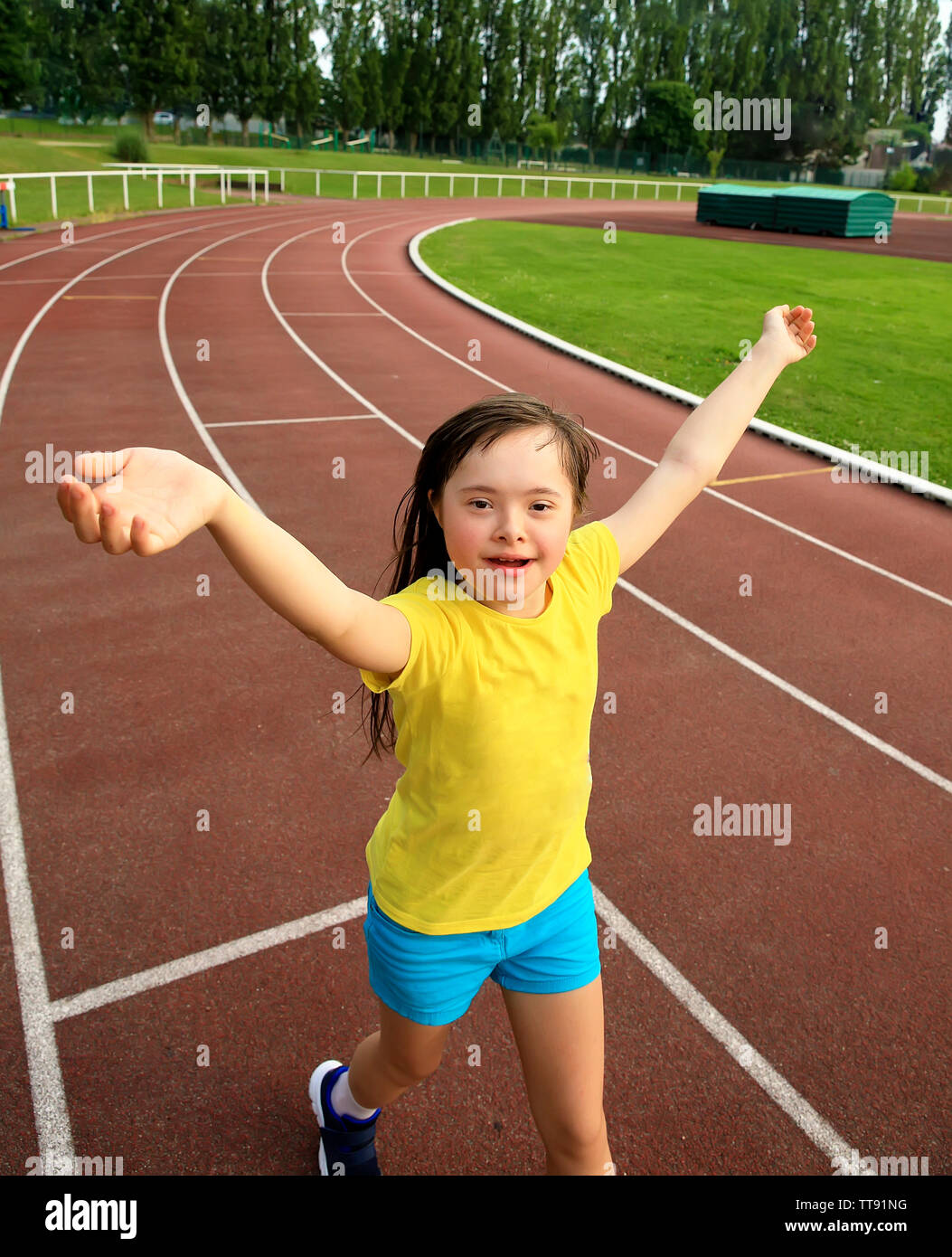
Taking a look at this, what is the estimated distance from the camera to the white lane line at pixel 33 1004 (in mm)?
3361

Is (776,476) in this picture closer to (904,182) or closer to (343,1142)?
(343,1142)

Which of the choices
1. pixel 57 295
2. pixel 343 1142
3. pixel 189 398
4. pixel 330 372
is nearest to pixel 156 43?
pixel 57 295

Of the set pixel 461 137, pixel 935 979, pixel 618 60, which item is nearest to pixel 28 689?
pixel 935 979

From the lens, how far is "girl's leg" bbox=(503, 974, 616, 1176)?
238 centimetres

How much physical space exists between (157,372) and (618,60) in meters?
88.3

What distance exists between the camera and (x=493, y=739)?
2.23 meters

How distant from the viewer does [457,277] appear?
2253 cm

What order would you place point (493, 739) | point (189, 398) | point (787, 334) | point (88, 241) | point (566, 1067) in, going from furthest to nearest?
point (88, 241)
point (189, 398)
point (787, 334)
point (566, 1067)
point (493, 739)

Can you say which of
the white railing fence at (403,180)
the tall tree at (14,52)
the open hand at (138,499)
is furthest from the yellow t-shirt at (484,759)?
the tall tree at (14,52)

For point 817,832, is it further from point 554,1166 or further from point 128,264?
point 128,264

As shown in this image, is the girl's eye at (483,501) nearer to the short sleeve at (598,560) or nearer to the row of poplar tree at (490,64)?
the short sleeve at (598,560)

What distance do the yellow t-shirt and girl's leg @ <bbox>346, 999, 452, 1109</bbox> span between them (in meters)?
0.34

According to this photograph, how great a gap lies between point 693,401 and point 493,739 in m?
11.9

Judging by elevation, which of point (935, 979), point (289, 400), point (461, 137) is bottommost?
point (935, 979)
